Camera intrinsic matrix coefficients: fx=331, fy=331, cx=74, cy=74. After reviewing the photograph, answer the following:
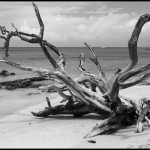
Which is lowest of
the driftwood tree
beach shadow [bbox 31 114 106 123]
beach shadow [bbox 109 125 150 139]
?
beach shadow [bbox 31 114 106 123]

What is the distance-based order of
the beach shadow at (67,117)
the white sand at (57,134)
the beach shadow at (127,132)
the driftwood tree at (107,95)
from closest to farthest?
the white sand at (57,134) < the beach shadow at (127,132) < the driftwood tree at (107,95) < the beach shadow at (67,117)

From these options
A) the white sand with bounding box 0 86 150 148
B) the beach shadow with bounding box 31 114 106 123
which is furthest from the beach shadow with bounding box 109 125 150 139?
the beach shadow with bounding box 31 114 106 123

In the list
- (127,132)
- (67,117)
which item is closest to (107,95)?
(127,132)

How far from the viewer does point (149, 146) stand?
6.44m

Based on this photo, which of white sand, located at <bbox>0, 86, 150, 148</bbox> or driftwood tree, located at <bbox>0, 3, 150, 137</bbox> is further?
driftwood tree, located at <bbox>0, 3, 150, 137</bbox>

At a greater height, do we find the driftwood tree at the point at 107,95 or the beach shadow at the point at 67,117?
the driftwood tree at the point at 107,95

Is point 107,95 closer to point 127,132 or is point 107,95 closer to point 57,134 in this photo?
point 127,132

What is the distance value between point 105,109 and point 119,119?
62cm

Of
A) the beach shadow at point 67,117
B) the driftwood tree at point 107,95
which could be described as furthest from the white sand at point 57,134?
the driftwood tree at point 107,95

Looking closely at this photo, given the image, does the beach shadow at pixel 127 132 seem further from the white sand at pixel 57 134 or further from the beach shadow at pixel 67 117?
the beach shadow at pixel 67 117

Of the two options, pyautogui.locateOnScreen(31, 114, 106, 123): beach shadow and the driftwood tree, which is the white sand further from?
the driftwood tree

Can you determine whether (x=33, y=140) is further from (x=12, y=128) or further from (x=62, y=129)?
(x=12, y=128)

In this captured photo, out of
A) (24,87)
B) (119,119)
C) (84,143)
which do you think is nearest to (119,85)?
(119,119)

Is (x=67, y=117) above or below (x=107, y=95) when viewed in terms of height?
below
